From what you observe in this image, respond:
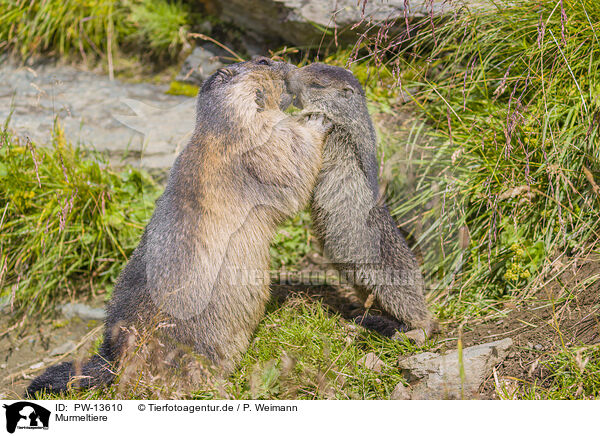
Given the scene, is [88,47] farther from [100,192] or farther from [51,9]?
[100,192]

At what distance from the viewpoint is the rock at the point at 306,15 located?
583cm

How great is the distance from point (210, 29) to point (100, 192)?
11.1 feet

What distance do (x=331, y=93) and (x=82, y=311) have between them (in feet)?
12.4

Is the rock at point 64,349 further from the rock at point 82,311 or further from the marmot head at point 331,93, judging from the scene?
the marmot head at point 331,93

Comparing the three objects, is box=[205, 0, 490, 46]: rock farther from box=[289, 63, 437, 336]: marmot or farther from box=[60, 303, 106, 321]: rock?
box=[60, 303, 106, 321]: rock

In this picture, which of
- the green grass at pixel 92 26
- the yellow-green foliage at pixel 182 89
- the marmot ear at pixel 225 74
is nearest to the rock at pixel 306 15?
the green grass at pixel 92 26

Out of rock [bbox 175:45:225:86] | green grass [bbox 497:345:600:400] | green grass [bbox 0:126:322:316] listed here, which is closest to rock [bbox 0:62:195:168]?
rock [bbox 175:45:225:86]

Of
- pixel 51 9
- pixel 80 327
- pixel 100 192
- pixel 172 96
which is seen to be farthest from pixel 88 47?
pixel 80 327

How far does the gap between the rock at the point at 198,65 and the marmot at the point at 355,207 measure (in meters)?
3.40

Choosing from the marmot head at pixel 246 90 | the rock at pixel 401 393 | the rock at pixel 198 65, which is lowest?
the rock at pixel 401 393

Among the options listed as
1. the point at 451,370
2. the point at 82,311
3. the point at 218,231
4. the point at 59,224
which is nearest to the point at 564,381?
the point at 451,370

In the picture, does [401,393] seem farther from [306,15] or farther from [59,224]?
[306,15]

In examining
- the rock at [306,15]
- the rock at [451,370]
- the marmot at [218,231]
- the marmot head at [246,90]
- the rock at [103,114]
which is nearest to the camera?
the rock at [451,370]

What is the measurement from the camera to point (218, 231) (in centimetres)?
403
